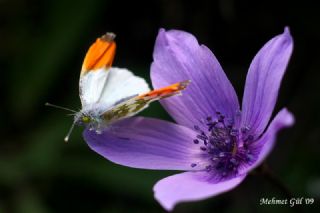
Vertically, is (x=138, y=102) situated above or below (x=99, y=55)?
below

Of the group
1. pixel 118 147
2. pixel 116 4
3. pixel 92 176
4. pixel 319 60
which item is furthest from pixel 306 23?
pixel 118 147

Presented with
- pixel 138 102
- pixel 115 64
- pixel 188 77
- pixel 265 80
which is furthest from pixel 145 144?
pixel 115 64

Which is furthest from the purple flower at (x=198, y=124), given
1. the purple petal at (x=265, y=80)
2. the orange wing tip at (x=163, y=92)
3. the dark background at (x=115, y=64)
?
the dark background at (x=115, y=64)

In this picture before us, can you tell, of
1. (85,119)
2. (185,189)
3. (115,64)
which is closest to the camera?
(185,189)

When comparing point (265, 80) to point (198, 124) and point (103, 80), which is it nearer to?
point (198, 124)

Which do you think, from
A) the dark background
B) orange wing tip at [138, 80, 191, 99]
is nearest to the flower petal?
orange wing tip at [138, 80, 191, 99]

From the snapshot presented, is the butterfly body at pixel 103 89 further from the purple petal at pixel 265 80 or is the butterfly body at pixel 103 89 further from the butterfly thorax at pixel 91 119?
the purple petal at pixel 265 80

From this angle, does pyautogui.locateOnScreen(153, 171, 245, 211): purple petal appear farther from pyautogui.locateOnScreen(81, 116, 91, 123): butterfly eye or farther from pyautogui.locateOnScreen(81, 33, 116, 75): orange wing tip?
pyautogui.locateOnScreen(81, 33, 116, 75): orange wing tip
